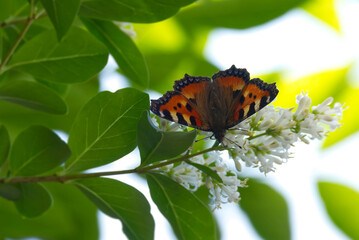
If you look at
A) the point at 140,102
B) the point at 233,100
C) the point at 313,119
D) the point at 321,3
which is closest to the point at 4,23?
the point at 140,102

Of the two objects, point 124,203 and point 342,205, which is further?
point 342,205

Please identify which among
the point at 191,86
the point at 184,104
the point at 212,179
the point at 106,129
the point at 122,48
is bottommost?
A: the point at 212,179

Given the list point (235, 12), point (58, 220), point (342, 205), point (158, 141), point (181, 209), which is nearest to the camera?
point (158, 141)

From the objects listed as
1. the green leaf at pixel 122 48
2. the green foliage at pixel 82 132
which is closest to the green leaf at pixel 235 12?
the green foliage at pixel 82 132

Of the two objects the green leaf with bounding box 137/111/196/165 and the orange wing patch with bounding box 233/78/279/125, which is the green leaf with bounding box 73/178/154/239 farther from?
the orange wing patch with bounding box 233/78/279/125

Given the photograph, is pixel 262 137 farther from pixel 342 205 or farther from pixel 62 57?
pixel 342 205

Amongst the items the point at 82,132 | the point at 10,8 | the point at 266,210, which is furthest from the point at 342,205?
the point at 10,8

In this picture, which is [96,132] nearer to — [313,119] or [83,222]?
[313,119]

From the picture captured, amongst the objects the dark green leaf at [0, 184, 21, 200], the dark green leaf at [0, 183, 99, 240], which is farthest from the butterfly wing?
the dark green leaf at [0, 183, 99, 240]
